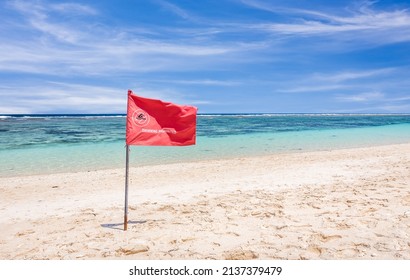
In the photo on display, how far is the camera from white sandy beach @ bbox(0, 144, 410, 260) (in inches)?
202

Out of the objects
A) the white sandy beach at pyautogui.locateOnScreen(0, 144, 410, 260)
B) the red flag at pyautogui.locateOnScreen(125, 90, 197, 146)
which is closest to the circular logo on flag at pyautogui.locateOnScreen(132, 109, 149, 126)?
the red flag at pyautogui.locateOnScreen(125, 90, 197, 146)

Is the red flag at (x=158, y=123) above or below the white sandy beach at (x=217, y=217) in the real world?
above

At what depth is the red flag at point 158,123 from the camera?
573 cm

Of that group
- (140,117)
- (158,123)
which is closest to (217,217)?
(158,123)

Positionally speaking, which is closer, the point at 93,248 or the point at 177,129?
the point at 93,248

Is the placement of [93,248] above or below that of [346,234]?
below

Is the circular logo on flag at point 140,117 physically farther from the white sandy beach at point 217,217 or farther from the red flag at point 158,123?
the white sandy beach at point 217,217

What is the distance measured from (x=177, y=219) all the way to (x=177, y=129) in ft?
6.97

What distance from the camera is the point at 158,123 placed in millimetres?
5891

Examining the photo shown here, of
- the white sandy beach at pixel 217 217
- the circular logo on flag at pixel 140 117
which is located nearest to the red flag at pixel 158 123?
the circular logo on flag at pixel 140 117

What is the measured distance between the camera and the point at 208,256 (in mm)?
4945

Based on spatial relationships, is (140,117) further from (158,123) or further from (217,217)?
(217,217)
